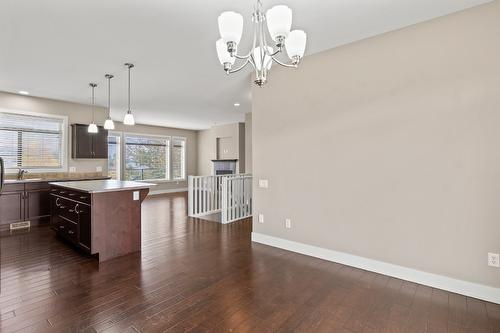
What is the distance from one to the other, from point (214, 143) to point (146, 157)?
8.42ft

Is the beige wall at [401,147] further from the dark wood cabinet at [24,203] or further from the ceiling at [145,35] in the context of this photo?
the dark wood cabinet at [24,203]

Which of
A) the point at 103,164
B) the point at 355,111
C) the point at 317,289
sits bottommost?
the point at 317,289

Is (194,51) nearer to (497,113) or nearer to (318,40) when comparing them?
(318,40)

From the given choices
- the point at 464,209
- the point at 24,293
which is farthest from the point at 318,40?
the point at 24,293

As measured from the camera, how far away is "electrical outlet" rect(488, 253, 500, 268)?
7.64ft

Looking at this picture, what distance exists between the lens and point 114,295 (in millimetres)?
2430

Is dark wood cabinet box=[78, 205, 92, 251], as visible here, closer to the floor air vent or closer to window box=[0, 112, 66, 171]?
the floor air vent

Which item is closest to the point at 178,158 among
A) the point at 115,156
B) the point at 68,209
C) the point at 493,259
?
the point at 115,156

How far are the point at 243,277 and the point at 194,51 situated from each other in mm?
2815

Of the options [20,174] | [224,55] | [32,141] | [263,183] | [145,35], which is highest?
[145,35]

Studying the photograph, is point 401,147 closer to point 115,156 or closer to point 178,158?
point 115,156

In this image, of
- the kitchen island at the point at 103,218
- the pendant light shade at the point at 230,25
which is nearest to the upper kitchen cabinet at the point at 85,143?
the kitchen island at the point at 103,218

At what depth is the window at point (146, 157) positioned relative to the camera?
9.03m

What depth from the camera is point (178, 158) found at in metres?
10.6
